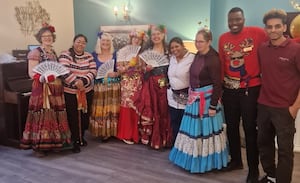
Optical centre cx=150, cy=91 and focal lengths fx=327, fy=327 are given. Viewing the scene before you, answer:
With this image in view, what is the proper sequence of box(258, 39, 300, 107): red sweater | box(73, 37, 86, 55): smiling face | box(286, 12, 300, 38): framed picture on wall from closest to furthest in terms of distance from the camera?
box(258, 39, 300, 107): red sweater
box(286, 12, 300, 38): framed picture on wall
box(73, 37, 86, 55): smiling face

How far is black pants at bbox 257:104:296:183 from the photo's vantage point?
8.05ft

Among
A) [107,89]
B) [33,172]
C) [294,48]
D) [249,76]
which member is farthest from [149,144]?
[294,48]

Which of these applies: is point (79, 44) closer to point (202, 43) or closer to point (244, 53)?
point (202, 43)

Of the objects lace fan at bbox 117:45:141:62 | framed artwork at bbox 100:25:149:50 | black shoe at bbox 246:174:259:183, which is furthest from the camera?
framed artwork at bbox 100:25:149:50

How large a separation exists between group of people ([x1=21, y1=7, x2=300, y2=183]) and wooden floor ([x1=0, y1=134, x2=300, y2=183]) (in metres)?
0.10

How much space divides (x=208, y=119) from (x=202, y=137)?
7.2 inches

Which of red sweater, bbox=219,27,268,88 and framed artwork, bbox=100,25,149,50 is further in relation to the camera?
framed artwork, bbox=100,25,149,50

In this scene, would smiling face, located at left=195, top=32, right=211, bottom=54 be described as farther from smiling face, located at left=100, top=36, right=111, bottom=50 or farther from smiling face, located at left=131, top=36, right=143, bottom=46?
smiling face, located at left=100, top=36, right=111, bottom=50

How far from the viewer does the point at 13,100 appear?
3.90 meters

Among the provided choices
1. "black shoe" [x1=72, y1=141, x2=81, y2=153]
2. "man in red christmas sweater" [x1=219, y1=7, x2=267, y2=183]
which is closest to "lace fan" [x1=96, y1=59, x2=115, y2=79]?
"black shoe" [x1=72, y1=141, x2=81, y2=153]

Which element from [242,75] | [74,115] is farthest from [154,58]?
[242,75]

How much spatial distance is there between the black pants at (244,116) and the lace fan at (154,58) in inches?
39.3

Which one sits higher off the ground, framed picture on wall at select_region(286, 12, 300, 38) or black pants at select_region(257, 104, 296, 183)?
framed picture on wall at select_region(286, 12, 300, 38)

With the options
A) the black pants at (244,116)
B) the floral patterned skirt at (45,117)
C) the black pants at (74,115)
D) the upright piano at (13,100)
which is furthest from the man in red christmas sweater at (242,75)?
the upright piano at (13,100)
